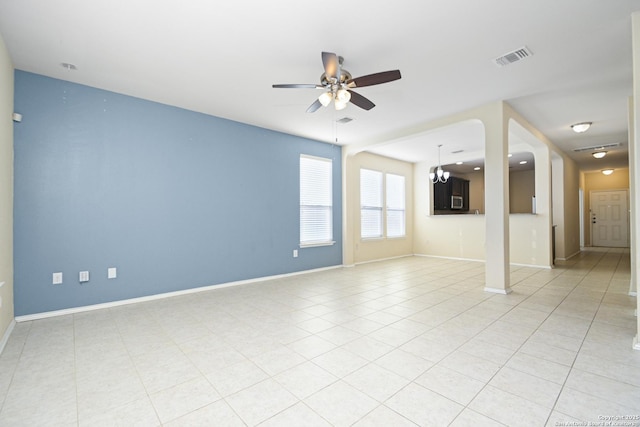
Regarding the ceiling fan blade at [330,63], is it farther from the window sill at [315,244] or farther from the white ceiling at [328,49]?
the window sill at [315,244]

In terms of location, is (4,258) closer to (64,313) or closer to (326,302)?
(64,313)

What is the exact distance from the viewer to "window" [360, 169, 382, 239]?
7.10 metres

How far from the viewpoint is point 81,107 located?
353 cm

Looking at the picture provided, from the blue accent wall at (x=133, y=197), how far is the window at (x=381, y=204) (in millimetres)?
2411

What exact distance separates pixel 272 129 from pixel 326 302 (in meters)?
3.28

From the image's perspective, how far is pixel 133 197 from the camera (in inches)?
152

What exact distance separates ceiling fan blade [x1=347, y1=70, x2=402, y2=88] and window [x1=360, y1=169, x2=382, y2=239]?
432 centimetres

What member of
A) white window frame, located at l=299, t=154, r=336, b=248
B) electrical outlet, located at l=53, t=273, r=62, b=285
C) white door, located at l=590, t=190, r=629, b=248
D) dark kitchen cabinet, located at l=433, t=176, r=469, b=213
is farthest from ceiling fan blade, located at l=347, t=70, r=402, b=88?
white door, located at l=590, t=190, r=629, b=248

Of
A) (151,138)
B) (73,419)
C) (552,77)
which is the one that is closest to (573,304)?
(552,77)

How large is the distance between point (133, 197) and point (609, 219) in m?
14.0

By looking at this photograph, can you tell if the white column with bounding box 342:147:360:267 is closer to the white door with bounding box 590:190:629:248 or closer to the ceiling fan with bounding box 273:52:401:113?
the ceiling fan with bounding box 273:52:401:113

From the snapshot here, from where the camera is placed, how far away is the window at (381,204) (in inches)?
282

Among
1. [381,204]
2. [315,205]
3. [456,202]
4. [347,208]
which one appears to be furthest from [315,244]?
[456,202]

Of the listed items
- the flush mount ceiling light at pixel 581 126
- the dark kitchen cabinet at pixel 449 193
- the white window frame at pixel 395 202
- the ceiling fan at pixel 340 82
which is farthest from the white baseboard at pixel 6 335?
the dark kitchen cabinet at pixel 449 193
